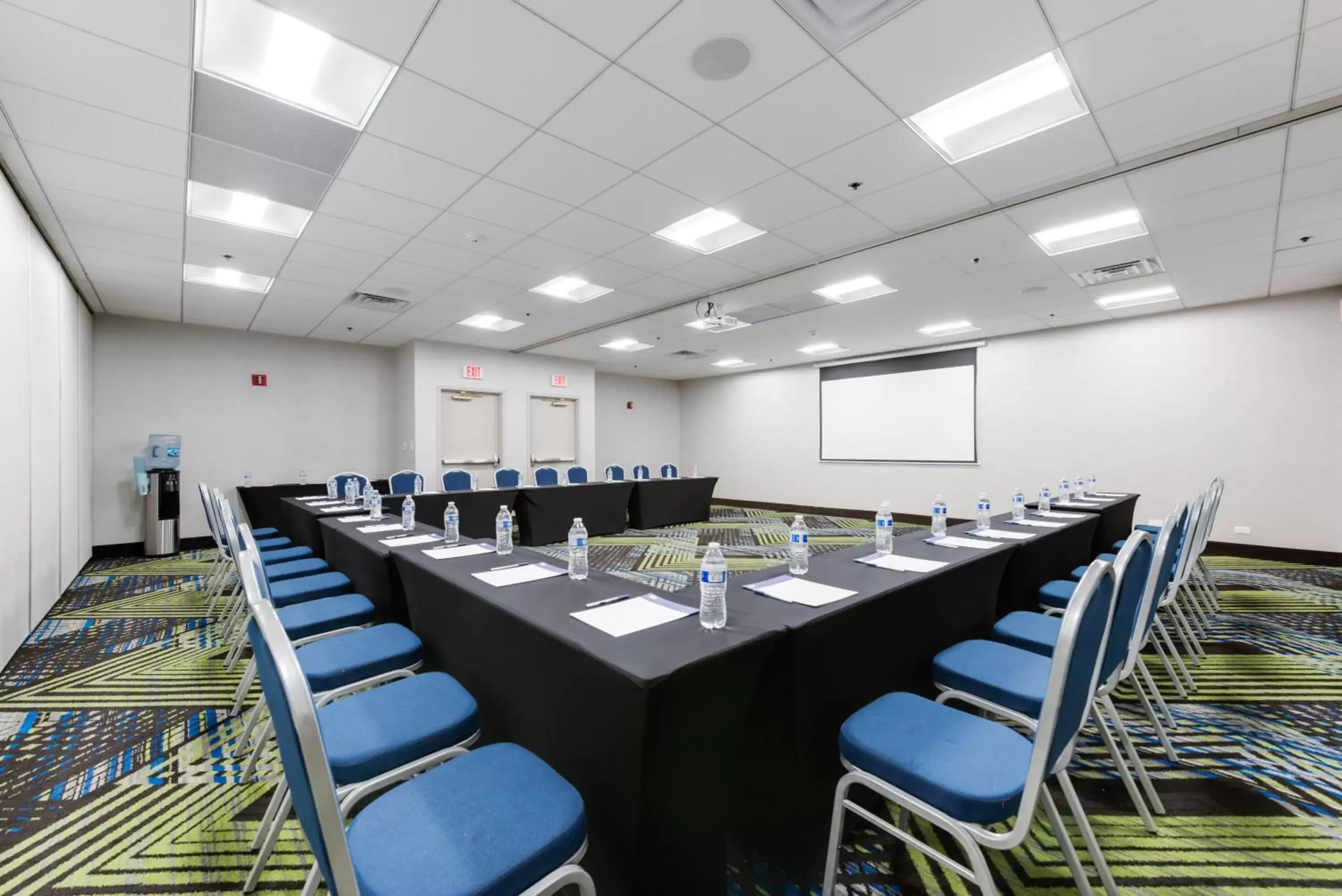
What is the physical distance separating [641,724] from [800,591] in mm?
865

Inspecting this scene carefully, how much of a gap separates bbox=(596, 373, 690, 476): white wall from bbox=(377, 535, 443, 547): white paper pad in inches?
331

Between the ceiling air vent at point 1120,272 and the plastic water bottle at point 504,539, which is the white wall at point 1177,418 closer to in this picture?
the ceiling air vent at point 1120,272

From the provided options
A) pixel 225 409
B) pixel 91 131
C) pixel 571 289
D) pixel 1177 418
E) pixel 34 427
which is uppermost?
pixel 571 289

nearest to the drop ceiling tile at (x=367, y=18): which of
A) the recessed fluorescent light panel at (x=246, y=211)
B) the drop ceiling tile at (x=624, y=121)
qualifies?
the drop ceiling tile at (x=624, y=121)

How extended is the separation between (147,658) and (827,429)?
9.50 meters

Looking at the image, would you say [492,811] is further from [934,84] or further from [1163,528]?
[934,84]

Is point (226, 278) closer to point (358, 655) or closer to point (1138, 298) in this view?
point (358, 655)

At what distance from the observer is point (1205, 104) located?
2639mm

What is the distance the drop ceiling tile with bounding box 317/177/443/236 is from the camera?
354cm

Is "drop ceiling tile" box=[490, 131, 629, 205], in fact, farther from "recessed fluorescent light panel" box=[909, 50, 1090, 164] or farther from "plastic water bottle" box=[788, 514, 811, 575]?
"plastic water bottle" box=[788, 514, 811, 575]

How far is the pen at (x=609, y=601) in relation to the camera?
1.65 m

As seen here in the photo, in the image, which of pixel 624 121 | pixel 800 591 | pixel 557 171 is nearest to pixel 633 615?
pixel 800 591

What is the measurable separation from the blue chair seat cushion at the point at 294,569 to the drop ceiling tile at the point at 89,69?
2.49 metres

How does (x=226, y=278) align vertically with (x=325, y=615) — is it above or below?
above
